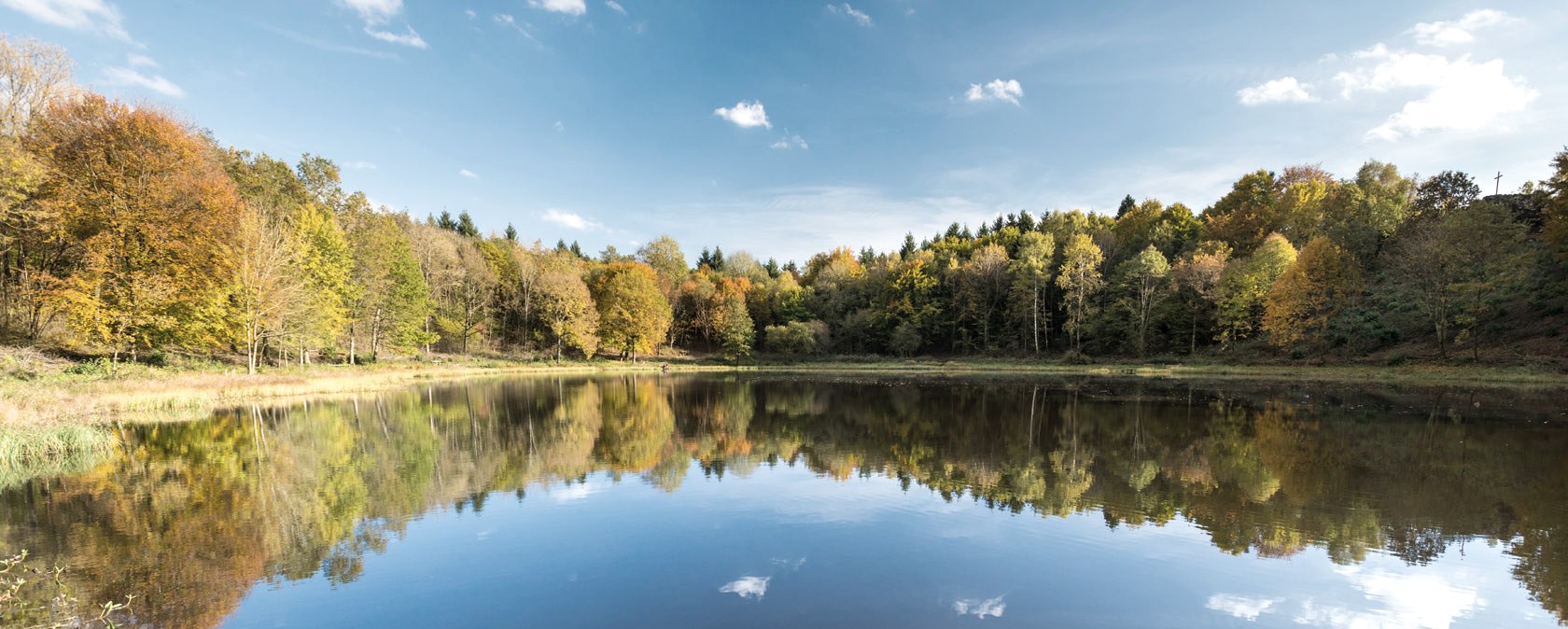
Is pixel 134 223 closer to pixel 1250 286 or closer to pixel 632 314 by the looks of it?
pixel 632 314

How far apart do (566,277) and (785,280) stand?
91.2 feet

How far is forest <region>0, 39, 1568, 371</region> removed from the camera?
2475 cm

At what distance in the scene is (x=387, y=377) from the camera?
118ft

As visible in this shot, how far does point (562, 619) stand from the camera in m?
5.76

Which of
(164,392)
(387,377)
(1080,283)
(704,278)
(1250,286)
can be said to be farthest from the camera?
(704,278)

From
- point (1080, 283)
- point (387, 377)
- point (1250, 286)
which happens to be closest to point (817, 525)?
point (387, 377)

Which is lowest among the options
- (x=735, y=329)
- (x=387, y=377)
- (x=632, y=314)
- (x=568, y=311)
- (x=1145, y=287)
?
(x=387, y=377)

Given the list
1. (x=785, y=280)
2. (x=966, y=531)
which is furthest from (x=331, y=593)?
(x=785, y=280)

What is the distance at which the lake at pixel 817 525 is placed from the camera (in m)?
6.06

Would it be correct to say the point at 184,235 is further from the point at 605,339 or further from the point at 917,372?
the point at 917,372

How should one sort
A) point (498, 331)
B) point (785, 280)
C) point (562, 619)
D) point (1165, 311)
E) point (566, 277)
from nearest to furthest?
point (562, 619)
point (1165, 311)
point (566, 277)
point (498, 331)
point (785, 280)

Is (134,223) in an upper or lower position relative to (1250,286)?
→ lower

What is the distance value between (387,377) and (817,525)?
36.4m

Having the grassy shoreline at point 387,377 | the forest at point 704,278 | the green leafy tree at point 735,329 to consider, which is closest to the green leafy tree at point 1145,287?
the forest at point 704,278
